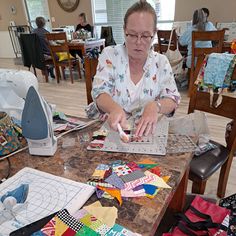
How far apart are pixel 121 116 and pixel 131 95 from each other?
38cm

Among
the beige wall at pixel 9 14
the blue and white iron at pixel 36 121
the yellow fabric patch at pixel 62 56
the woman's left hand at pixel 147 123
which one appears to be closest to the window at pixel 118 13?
the yellow fabric patch at pixel 62 56

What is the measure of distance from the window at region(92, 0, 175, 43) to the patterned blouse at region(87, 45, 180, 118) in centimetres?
448

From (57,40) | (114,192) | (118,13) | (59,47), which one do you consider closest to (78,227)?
(114,192)

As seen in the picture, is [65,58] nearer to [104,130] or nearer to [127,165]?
[104,130]

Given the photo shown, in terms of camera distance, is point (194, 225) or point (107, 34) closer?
point (194, 225)

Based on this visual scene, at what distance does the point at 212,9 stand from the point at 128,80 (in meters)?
4.51

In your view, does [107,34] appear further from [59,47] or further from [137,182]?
[137,182]

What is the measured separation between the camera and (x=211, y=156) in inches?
52.9

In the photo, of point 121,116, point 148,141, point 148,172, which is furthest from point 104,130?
point 148,172

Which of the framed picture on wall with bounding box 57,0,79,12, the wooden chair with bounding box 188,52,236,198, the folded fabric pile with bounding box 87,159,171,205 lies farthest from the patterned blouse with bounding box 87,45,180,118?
the framed picture on wall with bounding box 57,0,79,12

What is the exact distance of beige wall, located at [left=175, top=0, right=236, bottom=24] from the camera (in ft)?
15.2

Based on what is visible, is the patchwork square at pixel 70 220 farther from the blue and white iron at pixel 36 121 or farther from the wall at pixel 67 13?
the wall at pixel 67 13

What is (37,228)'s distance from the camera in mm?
555

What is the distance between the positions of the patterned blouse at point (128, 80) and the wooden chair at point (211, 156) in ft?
0.96
